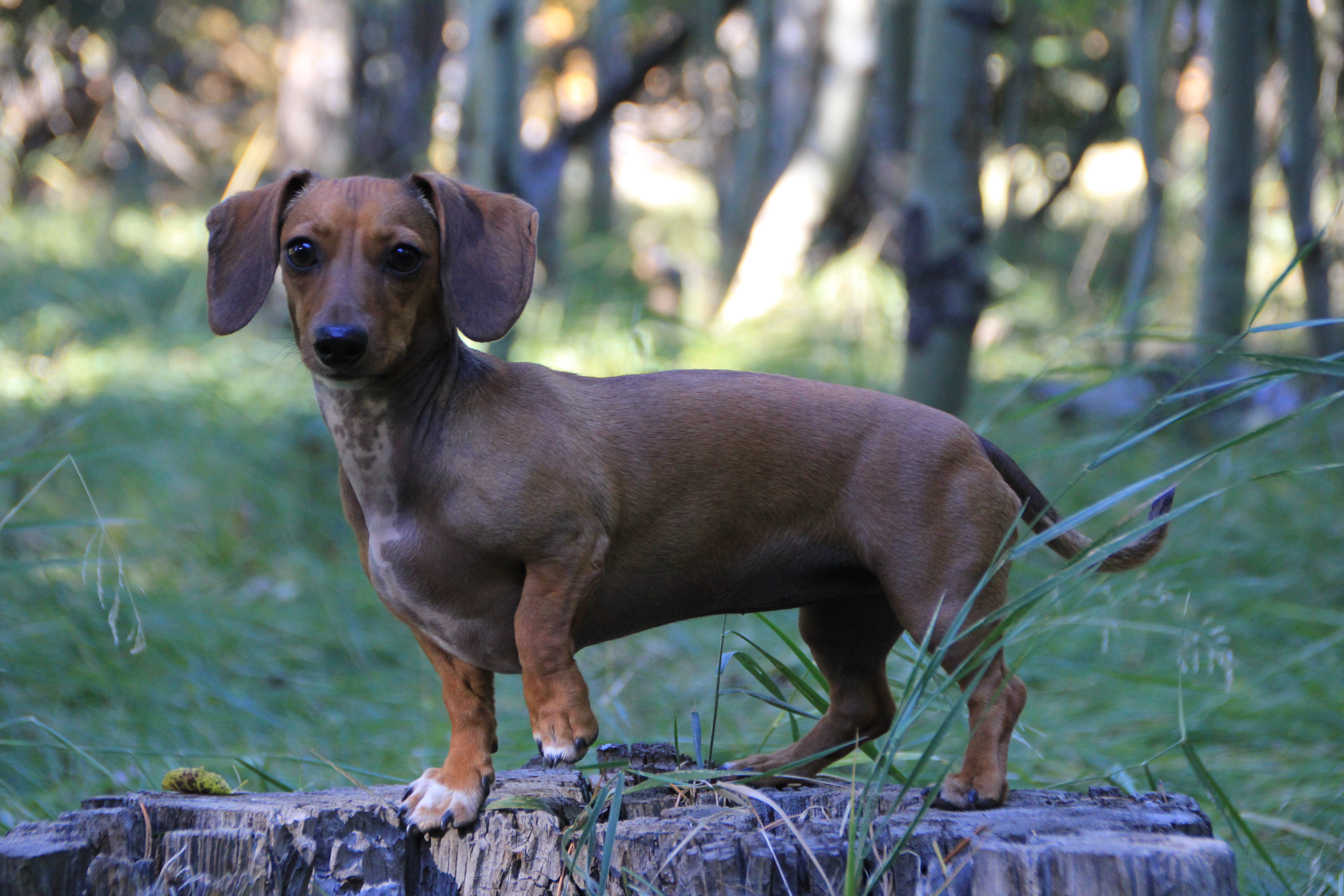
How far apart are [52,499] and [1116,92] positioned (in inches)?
472

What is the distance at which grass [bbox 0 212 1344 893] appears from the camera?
3.12 meters

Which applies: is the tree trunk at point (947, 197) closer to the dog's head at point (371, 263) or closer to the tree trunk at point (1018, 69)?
the dog's head at point (371, 263)

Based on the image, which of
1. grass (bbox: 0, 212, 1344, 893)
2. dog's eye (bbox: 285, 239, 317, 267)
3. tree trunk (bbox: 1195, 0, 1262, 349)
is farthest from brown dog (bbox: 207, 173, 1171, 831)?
tree trunk (bbox: 1195, 0, 1262, 349)

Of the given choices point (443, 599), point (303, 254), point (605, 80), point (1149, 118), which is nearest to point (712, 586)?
point (443, 599)

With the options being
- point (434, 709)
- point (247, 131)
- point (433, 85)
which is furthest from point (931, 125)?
point (247, 131)

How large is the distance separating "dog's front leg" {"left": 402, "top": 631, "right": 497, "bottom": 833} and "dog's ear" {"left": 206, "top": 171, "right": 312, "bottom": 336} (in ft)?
2.34

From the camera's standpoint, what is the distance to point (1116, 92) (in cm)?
1342

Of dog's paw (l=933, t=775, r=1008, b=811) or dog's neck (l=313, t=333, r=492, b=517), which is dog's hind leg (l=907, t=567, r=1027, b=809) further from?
dog's neck (l=313, t=333, r=492, b=517)

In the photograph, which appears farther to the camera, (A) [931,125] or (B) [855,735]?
(A) [931,125]

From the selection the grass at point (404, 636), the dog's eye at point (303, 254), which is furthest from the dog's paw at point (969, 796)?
the dog's eye at point (303, 254)

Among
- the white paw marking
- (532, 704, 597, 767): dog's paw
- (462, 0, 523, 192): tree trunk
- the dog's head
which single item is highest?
(462, 0, 523, 192): tree trunk

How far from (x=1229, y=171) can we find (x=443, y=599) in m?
5.21

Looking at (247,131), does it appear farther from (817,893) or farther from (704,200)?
(817,893)

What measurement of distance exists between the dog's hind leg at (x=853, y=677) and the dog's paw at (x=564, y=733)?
64 centimetres
